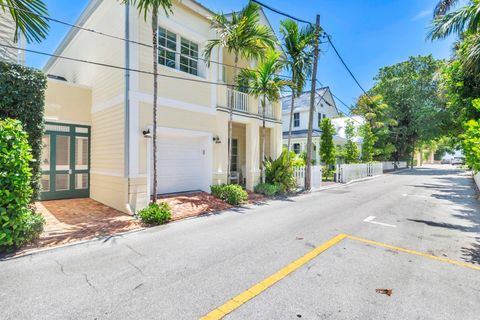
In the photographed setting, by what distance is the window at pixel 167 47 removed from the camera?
355 inches

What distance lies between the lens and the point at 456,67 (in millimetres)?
11555

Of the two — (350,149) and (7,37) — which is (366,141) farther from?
(7,37)

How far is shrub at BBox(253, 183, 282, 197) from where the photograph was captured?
11422mm

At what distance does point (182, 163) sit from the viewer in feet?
33.6

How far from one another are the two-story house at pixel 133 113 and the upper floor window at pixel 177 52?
1.5 inches

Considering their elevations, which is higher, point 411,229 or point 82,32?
point 82,32

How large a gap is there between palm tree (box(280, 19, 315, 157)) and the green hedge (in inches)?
379

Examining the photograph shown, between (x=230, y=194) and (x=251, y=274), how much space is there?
571 cm

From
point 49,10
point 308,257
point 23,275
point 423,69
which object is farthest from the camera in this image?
point 423,69

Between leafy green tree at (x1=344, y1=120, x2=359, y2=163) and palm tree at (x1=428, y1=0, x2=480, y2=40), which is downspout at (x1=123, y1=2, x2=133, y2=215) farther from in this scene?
leafy green tree at (x1=344, y1=120, x2=359, y2=163)

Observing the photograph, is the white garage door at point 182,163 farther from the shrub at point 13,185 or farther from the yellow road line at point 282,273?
the yellow road line at point 282,273

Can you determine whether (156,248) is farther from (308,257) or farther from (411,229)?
(411,229)

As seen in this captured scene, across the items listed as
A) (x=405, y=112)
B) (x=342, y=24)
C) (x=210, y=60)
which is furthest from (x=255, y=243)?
(x=405, y=112)

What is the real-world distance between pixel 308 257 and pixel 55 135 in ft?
34.8
